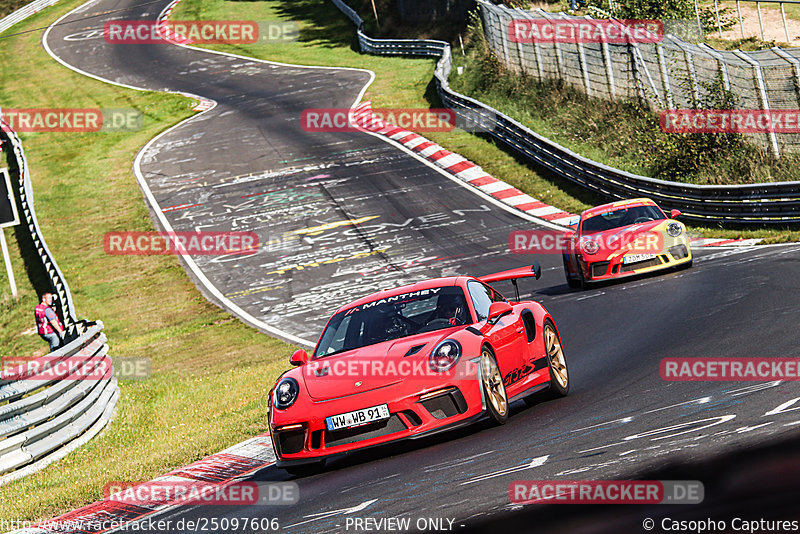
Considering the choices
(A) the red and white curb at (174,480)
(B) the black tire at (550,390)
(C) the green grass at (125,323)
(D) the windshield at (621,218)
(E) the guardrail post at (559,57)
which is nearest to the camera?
(A) the red and white curb at (174,480)

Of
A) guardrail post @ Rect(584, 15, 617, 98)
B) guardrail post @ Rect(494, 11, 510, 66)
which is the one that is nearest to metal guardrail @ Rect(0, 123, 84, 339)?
guardrail post @ Rect(584, 15, 617, 98)

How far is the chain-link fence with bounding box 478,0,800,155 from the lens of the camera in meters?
21.1

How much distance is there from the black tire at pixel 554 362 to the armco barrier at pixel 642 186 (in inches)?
452

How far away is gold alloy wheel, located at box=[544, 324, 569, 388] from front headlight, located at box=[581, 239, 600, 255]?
784 cm

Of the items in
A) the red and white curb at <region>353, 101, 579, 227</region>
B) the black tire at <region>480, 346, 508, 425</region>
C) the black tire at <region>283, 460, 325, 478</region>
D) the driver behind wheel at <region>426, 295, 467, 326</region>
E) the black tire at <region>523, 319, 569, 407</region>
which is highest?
the driver behind wheel at <region>426, 295, 467, 326</region>

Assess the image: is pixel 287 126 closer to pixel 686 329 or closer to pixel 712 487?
pixel 686 329

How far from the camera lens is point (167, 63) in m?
54.4

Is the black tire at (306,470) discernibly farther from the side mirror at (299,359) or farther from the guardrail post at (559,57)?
the guardrail post at (559,57)

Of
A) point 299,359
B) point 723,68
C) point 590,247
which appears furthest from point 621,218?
point 299,359

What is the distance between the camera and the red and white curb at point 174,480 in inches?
282

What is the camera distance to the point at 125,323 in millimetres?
22094

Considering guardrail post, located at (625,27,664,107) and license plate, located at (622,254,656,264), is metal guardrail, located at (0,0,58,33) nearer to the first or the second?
guardrail post, located at (625,27,664,107)

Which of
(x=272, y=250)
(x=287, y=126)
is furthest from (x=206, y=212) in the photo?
(x=287, y=126)

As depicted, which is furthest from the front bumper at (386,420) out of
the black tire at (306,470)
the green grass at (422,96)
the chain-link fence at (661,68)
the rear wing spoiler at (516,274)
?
the chain-link fence at (661,68)
